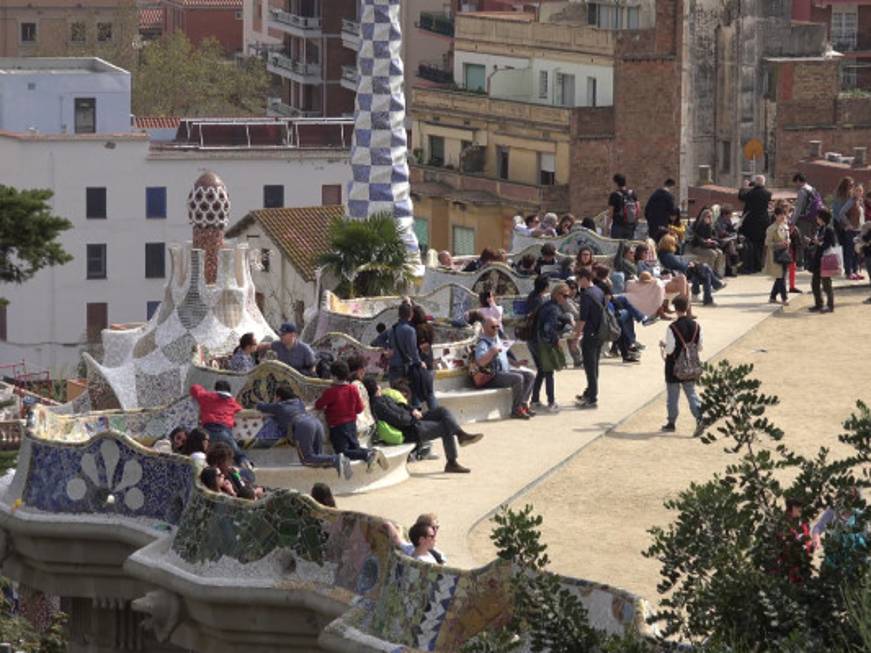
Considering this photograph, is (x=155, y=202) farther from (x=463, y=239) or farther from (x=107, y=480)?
(x=107, y=480)

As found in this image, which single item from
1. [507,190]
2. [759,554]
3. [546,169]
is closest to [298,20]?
[546,169]

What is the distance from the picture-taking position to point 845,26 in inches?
3300

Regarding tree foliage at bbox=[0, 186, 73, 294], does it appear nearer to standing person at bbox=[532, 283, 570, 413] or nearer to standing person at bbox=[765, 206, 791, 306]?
standing person at bbox=[765, 206, 791, 306]

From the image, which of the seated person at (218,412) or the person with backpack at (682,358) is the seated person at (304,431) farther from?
the person with backpack at (682,358)

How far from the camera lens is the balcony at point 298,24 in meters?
105

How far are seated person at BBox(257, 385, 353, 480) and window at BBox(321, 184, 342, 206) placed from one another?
2162 inches

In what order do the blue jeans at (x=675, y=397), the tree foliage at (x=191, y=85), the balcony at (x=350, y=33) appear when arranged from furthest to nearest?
1. the tree foliage at (x=191, y=85)
2. the balcony at (x=350, y=33)
3. the blue jeans at (x=675, y=397)

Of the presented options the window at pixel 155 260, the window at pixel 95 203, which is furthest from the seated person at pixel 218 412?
the window at pixel 155 260

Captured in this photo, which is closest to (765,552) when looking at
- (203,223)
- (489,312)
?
(489,312)

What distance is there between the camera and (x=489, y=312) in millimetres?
26297

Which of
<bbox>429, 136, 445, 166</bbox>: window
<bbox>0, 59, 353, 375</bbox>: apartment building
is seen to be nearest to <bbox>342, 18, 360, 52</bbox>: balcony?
<bbox>0, 59, 353, 375</bbox>: apartment building

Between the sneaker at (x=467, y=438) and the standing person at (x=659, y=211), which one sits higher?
the standing person at (x=659, y=211)

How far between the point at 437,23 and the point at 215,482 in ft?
245

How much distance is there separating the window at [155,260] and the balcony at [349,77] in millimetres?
24398
